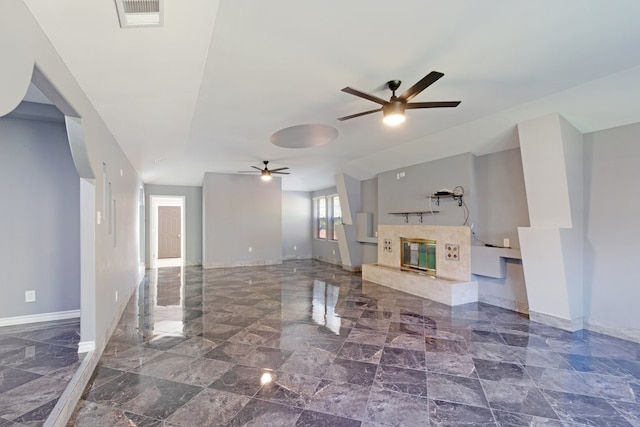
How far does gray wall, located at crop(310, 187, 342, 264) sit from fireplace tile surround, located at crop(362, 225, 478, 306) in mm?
2813

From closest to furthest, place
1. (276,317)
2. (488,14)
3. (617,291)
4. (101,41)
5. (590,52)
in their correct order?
1. (101,41)
2. (488,14)
3. (590,52)
4. (617,291)
5. (276,317)

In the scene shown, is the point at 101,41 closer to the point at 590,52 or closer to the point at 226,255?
the point at 590,52

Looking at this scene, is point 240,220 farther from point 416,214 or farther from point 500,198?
point 500,198

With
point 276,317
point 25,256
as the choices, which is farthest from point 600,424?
point 25,256

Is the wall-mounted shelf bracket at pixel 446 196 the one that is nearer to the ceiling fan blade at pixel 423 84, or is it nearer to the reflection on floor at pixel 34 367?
the ceiling fan blade at pixel 423 84

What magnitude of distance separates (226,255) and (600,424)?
25.8ft

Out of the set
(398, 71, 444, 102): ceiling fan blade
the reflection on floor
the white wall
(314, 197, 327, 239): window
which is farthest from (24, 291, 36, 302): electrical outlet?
(314, 197, 327, 239): window

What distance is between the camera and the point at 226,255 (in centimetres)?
848

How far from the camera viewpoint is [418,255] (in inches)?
239

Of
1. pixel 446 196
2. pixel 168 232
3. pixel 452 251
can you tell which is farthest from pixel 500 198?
pixel 168 232

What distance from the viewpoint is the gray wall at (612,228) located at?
138 inches

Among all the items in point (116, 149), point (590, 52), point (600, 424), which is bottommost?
point (600, 424)

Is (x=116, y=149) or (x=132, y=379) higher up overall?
(x=116, y=149)

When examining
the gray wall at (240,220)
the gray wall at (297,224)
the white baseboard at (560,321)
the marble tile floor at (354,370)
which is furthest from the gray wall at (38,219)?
the gray wall at (297,224)
